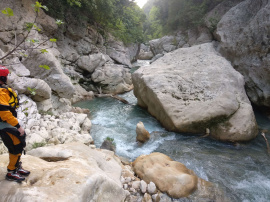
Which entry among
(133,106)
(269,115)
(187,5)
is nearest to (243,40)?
(269,115)

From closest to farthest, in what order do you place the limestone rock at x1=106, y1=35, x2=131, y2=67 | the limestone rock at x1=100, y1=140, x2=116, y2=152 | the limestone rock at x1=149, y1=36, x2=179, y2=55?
the limestone rock at x1=100, y1=140, x2=116, y2=152 → the limestone rock at x1=106, y1=35, x2=131, y2=67 → the limestone rock at x1=149, y1=36, x2=179, y2=55

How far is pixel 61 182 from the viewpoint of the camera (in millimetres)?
2473

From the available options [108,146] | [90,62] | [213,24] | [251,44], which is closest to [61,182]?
[108,146]

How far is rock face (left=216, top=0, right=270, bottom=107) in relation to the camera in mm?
8352

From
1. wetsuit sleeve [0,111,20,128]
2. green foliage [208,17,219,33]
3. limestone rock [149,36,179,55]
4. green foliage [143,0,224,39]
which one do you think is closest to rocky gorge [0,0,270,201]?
wetsuit sleeve [0,111,20,128]

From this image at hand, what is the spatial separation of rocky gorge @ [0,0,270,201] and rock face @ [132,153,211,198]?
0.02m

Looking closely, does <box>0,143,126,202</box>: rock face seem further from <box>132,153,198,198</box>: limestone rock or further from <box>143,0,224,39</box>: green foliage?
<box>143,0,224,39</box>: green foliage

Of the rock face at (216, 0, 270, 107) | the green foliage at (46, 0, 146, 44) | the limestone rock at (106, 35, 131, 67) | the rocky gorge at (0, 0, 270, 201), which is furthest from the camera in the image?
the limestone rock at (106, 35, 131, 67)

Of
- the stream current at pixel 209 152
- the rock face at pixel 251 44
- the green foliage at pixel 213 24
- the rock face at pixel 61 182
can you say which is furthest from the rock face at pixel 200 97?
the green foliage at pixel 213 24

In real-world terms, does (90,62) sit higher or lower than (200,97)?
higher

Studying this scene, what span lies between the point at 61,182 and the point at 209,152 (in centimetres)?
555

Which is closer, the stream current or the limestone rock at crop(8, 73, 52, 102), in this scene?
the stream current

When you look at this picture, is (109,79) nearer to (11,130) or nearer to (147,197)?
(147,197)

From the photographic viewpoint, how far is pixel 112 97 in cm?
→ 1356
